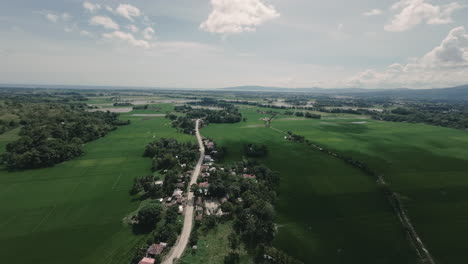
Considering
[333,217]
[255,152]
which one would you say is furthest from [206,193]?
[255,152]

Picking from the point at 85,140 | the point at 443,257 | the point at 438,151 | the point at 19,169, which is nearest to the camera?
the point at 443,257

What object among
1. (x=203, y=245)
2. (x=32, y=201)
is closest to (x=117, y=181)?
(x=32, y=201)

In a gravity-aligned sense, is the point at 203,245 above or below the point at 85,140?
below

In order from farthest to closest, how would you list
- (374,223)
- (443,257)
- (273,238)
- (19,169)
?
1. (19,169)
2. (374,223)
3. (273,238)
4. (443,257)

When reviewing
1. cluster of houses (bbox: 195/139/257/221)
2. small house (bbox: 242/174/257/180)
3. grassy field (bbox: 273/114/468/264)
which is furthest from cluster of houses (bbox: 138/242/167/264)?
grassy field (bbox: 273/114/468/264)

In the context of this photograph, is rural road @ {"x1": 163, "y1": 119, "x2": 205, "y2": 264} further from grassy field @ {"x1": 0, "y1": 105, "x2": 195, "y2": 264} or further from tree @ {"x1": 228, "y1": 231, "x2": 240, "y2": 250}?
tree @ {"x1": 228, "y1": 231, "x2": 240, "y2": 250}

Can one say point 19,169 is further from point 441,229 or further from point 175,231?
point 441,229
